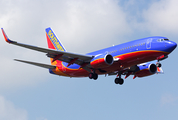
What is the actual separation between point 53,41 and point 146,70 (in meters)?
16.2

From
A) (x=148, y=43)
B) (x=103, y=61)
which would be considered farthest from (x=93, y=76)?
(x=148, y=43)

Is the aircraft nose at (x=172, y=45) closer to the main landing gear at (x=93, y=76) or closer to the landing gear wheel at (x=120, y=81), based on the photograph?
the main landing gear at (x=93, y=76)

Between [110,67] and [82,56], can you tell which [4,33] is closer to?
[82,56]

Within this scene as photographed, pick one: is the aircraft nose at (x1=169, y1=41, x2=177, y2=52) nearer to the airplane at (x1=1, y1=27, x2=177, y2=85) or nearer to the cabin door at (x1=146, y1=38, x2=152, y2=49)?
the airplane at (x1=1, y1=27, x2=177, y2=85)

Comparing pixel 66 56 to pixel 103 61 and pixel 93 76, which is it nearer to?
pixel 93 76

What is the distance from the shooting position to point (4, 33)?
36.1m

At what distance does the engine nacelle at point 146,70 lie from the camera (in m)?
45.7

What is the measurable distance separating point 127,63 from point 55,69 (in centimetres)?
1254

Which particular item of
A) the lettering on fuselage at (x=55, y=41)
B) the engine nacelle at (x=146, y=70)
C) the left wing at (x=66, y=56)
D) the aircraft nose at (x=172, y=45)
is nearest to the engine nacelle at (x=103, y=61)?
the left wing at (x=66, y=56)

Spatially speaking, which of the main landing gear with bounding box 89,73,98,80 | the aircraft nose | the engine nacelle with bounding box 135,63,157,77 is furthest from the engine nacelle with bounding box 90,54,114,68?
the engine nacelle with bounding box 135,63,157,77

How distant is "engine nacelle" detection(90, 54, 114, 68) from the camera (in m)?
39.1

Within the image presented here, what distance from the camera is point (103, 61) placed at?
128 ft

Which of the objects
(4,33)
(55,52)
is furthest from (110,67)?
(4,33)

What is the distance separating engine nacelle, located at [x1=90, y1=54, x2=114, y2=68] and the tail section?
1238 centimetres
